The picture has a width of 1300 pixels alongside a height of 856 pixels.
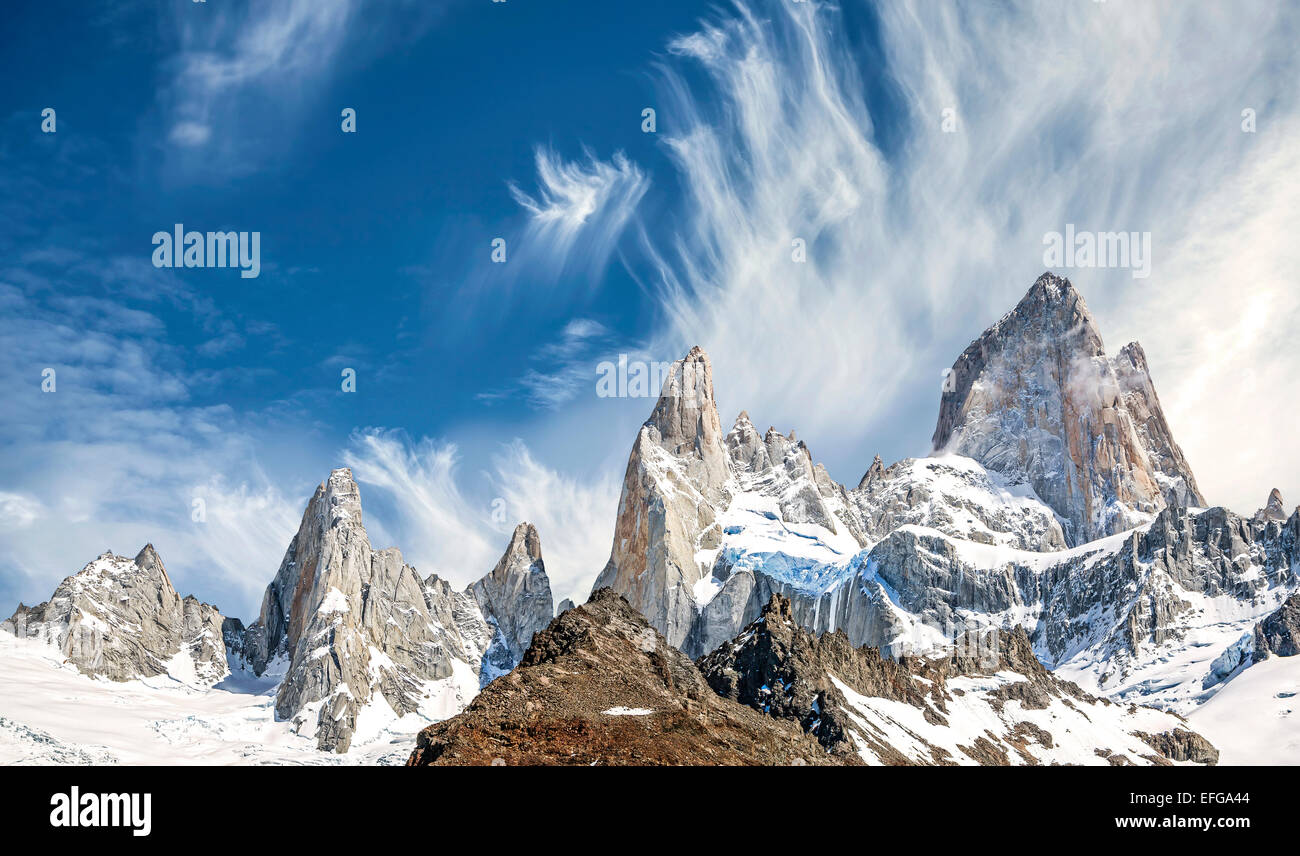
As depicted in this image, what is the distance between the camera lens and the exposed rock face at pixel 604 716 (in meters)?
54.9

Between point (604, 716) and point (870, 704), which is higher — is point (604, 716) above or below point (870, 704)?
above

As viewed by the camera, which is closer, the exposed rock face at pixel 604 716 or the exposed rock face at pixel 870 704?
the exposed rock face at pixel 604 716

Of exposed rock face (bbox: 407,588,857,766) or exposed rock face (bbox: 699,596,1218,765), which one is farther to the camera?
exposed rock face (bbox: 699,596,1218,765)

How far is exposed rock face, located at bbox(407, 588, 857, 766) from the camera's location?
54906mm

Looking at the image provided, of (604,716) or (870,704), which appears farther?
(870,704)

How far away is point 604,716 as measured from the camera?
63594 millimetres
